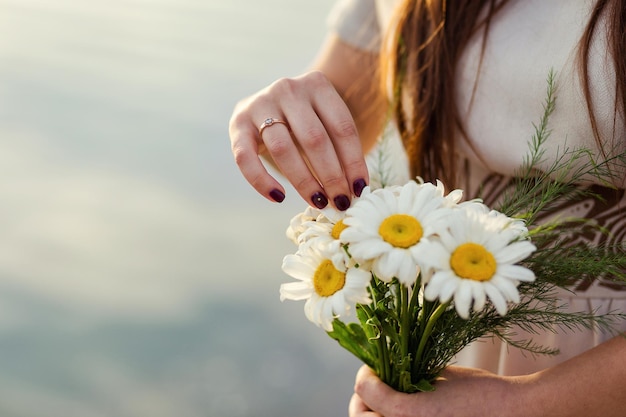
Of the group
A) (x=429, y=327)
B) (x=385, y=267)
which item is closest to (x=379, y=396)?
(x=429, y=327)

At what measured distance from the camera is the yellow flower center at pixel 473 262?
48 cm

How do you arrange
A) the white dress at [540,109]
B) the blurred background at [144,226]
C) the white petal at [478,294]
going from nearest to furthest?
1. the white petal at [478,294]
2. the white dress at [540,109]
3. the blurred background at [144,226]

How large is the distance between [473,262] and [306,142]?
0.84ft

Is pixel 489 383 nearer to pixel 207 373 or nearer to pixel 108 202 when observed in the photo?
pixel 207 373

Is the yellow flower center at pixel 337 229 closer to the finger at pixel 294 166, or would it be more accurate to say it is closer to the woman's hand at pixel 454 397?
the finger at pixel 294 166

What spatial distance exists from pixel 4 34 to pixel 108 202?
2.81 ft

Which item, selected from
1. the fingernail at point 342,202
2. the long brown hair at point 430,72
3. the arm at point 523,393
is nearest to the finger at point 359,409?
the arm at point 523,393

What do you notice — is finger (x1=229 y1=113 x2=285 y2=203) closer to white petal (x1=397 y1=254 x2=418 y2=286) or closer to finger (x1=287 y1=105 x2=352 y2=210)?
finger (x1=287 y1=105 x2=352 y2=210)

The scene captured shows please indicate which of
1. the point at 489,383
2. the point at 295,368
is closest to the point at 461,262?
the point at 489,383

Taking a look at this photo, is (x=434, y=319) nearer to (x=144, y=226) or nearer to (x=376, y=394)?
(x=376, y=394)

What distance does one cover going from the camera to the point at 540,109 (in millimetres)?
841

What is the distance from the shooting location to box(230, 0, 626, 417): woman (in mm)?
676

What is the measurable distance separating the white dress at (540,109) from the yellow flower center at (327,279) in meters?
0.32

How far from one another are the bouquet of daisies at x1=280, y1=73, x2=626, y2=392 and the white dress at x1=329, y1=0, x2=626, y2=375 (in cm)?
17
